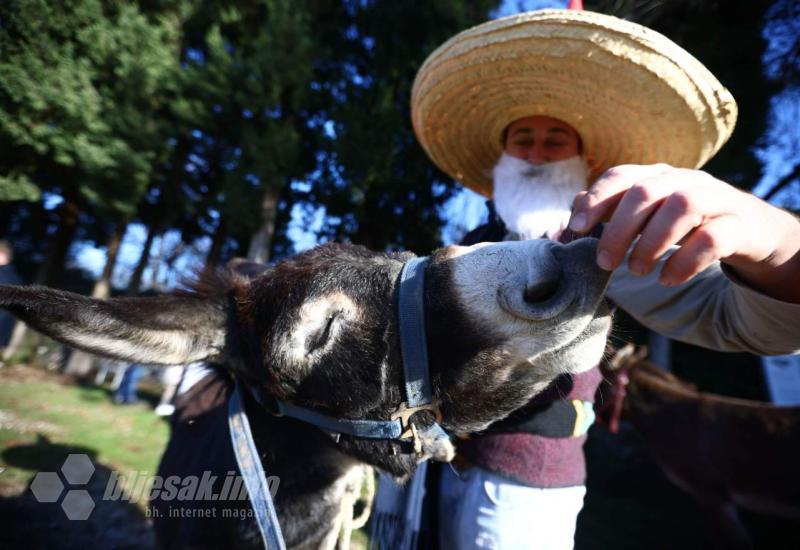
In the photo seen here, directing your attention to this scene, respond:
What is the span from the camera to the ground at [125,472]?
3.19 metres

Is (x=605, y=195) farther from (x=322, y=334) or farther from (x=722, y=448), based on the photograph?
(x=722, y=448)

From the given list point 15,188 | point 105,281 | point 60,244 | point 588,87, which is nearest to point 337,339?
point 588,87

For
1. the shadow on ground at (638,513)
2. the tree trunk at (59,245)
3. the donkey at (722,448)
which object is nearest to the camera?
the donkey at (722,448)

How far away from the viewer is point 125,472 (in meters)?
4.39

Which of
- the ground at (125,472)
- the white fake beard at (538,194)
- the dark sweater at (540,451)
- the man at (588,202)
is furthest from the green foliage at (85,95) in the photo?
the dark sweater at (540,451)

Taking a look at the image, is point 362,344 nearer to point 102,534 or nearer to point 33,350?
point 102,534

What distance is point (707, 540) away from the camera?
479cm

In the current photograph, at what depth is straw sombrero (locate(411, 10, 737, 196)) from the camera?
1.80 metres

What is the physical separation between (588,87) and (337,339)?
5.99ft

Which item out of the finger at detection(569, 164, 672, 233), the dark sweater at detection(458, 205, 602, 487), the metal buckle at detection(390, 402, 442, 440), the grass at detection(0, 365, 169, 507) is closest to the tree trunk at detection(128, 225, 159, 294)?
the grass at detection(0, 365, 169, 507)

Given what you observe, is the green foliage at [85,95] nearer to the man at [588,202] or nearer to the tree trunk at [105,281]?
the tree trunk at [105,281]

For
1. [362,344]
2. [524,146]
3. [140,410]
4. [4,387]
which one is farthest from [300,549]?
[4,387]

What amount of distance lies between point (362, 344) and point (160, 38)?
13047mm

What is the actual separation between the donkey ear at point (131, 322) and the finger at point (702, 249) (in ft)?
4.68
